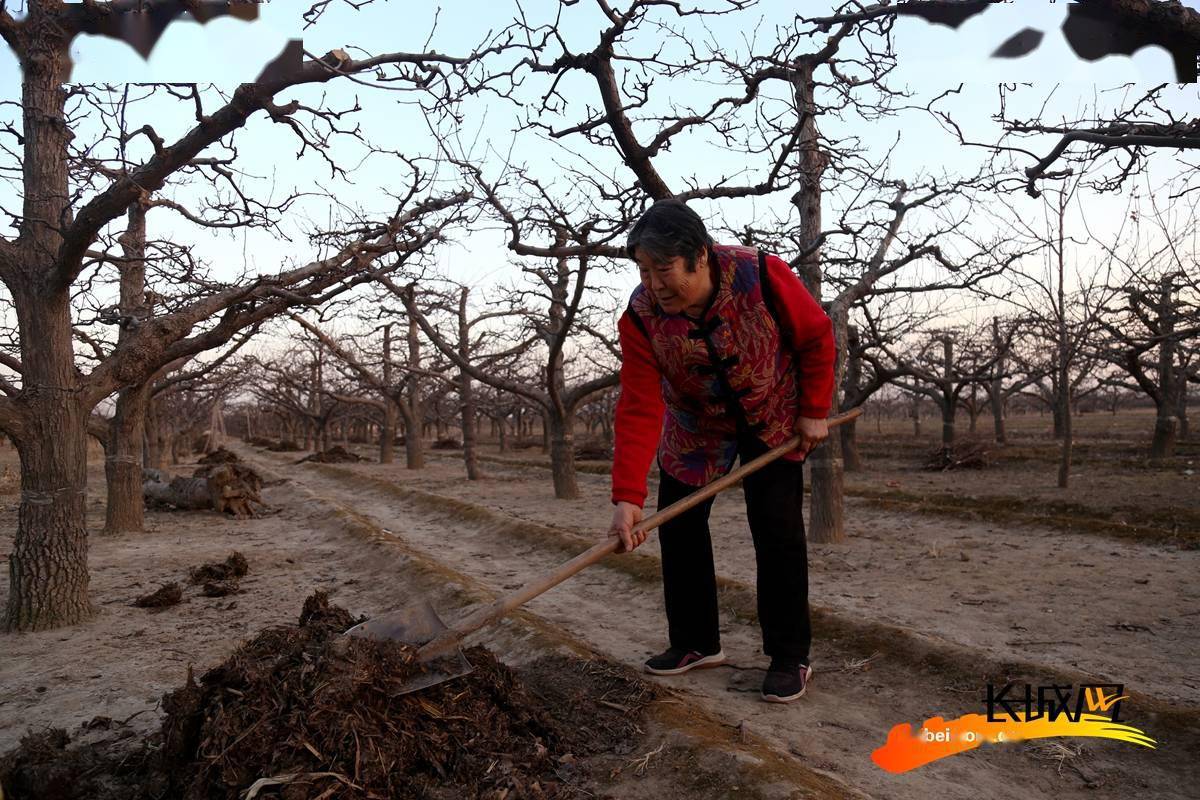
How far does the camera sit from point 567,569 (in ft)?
9.71

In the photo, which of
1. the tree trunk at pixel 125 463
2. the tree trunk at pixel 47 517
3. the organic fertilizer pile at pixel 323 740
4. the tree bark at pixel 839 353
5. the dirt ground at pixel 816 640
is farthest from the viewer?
the tree trunk at pixel 125 463

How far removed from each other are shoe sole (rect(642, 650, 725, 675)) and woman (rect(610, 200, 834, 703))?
0.03ft

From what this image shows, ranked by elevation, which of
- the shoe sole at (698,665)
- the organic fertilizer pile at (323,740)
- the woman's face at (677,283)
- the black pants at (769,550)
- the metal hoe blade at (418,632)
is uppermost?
the woman's face at (677,283)

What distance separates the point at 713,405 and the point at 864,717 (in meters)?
1.44

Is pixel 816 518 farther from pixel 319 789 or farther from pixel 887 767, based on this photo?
pixel 319 789

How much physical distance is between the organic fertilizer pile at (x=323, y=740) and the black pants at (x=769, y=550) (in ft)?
3.13

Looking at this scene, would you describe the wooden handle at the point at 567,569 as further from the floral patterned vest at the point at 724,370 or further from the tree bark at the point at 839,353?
the tree bark at the point at 839,353

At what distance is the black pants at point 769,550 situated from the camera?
332 cm

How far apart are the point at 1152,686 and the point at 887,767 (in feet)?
5.18

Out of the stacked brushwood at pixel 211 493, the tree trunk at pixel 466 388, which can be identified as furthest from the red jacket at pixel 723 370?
the tree trunk at pixel 466 388

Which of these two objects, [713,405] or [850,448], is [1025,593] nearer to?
[713,405]

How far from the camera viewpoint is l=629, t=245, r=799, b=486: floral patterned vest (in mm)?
3111

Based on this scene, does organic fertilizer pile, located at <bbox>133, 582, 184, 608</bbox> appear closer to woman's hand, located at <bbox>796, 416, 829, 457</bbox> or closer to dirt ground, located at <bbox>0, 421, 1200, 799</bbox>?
dirt ground, located at <bbox>0, 421, 1200, 799</bbox>

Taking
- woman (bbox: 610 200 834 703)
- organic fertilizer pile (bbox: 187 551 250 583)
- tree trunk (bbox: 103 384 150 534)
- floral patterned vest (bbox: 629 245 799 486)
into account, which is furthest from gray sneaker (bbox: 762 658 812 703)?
tree trunk (bbox: 103 384 150 534)
